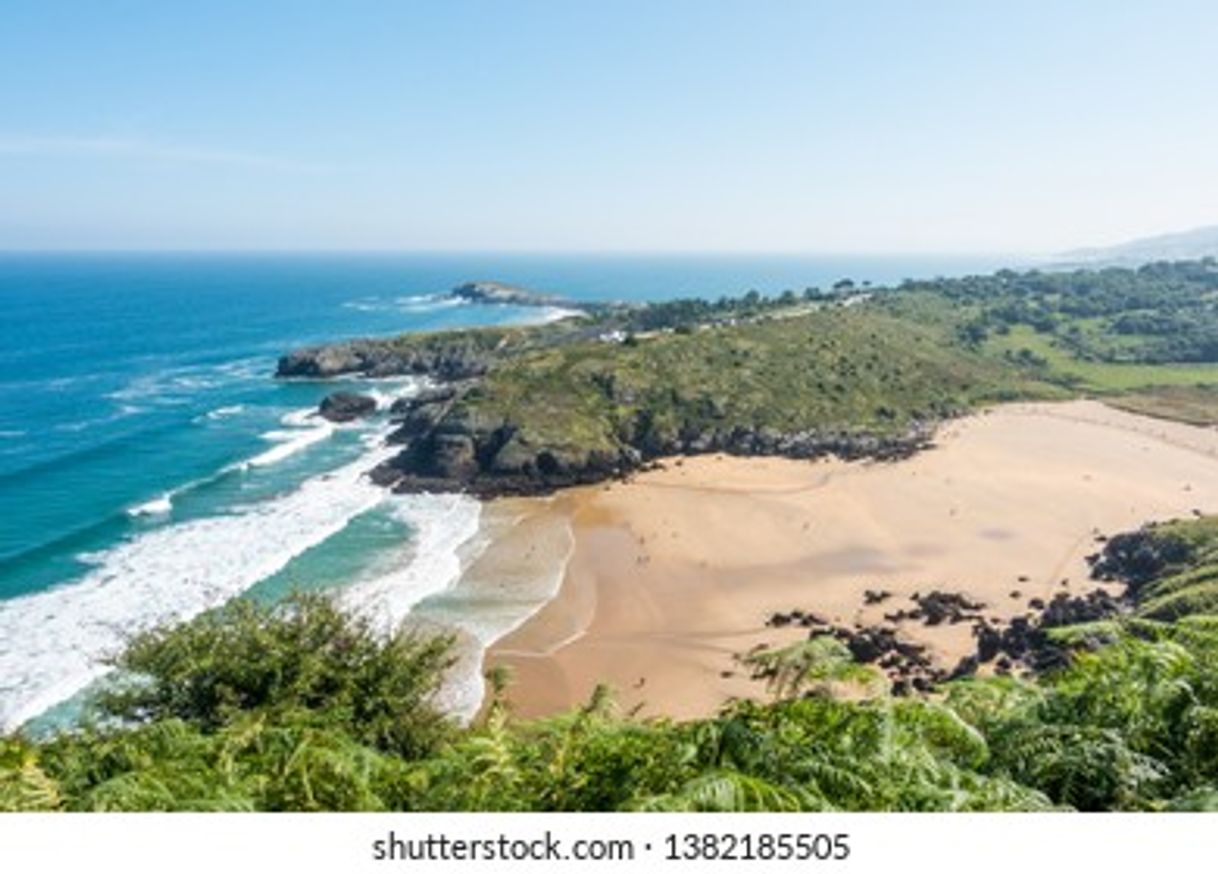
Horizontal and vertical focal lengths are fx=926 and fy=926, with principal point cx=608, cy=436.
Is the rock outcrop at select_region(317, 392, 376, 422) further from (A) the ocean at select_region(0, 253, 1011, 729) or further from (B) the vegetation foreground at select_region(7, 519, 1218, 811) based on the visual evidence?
(B) the vegetation foreground at select_region(7, 519, 1218, 811)

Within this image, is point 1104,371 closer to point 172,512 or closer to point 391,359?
point 391,359

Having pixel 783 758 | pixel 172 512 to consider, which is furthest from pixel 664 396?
pixel 783 758

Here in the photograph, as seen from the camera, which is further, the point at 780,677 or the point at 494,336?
the point at 494,336

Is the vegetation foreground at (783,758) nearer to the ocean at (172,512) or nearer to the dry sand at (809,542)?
the ocean at (172,512)

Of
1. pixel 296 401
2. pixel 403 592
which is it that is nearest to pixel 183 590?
pixel 403 592

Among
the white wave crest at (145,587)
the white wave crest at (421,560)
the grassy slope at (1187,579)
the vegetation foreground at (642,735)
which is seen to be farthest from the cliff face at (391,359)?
the vegetation foreground at (642,735)
